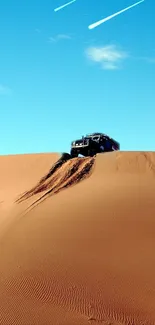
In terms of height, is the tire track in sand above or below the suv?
below

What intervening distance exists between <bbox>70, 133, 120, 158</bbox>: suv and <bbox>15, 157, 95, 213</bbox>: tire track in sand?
19.2 feet

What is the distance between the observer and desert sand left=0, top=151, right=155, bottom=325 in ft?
24.3

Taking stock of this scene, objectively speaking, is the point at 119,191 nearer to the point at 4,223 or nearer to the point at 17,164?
the point at 4,223

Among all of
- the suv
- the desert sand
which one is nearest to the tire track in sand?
the desert sand

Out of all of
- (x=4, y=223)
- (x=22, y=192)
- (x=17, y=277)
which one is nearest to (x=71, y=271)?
(x=17, y=277)

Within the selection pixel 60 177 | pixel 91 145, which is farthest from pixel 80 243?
pixel 91 145

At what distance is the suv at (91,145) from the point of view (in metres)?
23.9

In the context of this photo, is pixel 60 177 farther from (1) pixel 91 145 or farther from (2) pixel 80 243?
(1) pixel 91 145

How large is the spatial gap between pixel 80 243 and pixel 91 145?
544 inches

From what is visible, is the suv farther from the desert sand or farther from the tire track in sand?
the desert sand

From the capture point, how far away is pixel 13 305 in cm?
738

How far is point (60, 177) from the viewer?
1595 cm

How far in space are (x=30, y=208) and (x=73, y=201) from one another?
127 centimetres

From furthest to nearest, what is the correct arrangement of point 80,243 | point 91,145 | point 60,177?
point 91,145, point 60,177, point 80,243
